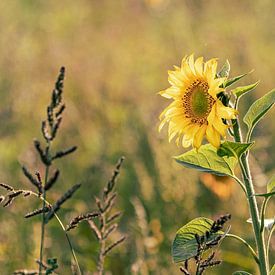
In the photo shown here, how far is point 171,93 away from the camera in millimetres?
1615

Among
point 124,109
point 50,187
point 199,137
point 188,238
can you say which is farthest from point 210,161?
point 124,109

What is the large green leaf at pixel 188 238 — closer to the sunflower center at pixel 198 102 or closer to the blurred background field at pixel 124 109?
the sunflower center at pixel 198 102

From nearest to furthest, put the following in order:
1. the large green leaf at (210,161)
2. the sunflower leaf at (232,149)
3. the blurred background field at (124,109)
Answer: the sunflower leaf at (232,149) < the large green leaf at (210,161) < the blurred background field at (124,109)

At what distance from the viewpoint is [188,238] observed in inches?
58.5

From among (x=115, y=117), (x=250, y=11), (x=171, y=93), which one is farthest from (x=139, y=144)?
(x=250, y=11)

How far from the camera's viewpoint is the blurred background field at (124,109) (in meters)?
2.85

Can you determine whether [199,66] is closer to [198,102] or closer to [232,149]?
[198,102]

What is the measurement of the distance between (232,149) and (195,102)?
190 mm

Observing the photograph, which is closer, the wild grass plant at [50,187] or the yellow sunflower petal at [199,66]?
the wild grass plant at [50,187]

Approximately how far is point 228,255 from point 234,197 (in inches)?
21.9

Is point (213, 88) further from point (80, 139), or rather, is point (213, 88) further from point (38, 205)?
point (80, 139)

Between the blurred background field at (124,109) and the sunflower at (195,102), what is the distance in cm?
55

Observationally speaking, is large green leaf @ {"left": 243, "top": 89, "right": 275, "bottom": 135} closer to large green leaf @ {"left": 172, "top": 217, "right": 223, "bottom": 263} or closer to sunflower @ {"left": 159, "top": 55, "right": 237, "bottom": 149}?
sunflower @ {"left": 159, "top": 55, "right": 237, "bottom": 149}

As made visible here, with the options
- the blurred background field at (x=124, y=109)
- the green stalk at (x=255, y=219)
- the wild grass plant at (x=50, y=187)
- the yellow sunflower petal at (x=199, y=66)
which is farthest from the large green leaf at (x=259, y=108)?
the blurred background field at (x=124, y=109)
